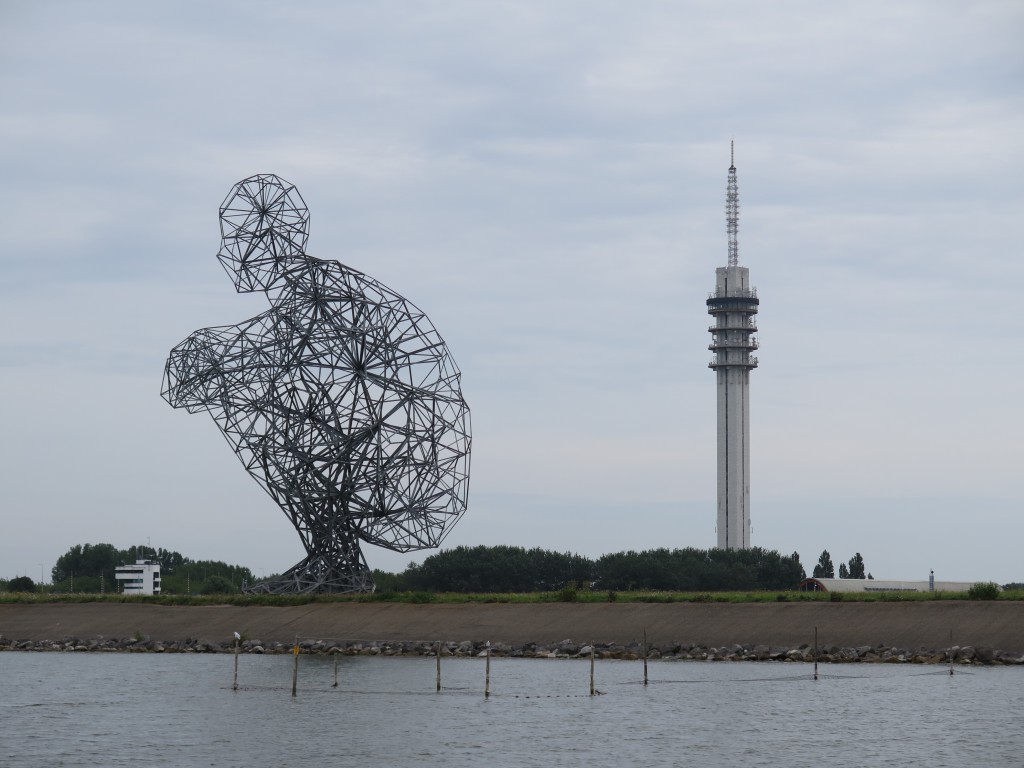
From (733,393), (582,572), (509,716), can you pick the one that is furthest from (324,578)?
(733,393)

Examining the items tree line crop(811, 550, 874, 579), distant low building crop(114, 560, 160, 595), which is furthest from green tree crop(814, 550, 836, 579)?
distant low building crop(114, 560, 160, 595)

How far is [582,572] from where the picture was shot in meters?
108

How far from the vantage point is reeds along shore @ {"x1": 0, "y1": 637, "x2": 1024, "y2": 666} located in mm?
69438

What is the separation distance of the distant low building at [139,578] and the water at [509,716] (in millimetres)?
63349

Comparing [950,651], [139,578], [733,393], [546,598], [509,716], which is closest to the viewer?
[509,716]

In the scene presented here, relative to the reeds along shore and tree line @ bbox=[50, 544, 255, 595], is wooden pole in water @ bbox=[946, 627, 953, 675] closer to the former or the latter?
the reeds along shore

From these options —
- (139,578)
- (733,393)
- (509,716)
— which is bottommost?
(509,716)

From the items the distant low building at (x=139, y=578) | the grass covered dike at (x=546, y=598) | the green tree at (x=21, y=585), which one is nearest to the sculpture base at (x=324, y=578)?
the grass covered dike at (x=546, y=598)

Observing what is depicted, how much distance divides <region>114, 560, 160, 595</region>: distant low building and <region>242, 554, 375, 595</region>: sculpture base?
49886mm

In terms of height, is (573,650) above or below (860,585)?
below

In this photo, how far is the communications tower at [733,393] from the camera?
515 ft

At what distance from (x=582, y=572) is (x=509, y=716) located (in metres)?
52.5

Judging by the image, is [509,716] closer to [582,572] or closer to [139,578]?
[582,572]

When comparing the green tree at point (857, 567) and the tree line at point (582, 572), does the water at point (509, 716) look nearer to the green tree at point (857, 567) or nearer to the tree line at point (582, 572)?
the tree line at point (582, 572)
